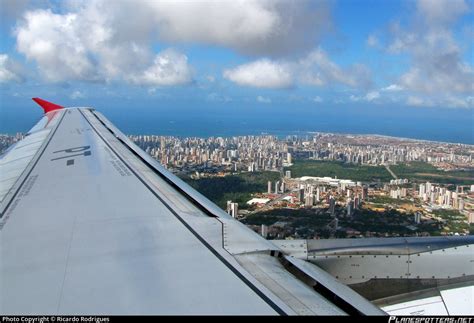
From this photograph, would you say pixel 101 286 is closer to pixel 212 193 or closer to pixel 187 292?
pixel 187 292

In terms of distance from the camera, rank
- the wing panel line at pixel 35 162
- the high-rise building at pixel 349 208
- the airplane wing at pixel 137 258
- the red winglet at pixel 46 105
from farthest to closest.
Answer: the red winglet at pixel 46 105 < the high-rise building at pixel 349 208 < the wing panel line at pixel 35 162 < the airplane wing at pixel 137 258

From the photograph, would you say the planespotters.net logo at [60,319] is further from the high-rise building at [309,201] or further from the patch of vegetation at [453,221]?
the high-rise building at [309,201]

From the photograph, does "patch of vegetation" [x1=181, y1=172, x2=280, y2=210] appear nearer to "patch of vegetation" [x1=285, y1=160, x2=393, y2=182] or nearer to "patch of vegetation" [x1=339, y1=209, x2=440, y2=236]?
"patch of vegetation" [x1=285, y1=160, x2=393, y2=182]

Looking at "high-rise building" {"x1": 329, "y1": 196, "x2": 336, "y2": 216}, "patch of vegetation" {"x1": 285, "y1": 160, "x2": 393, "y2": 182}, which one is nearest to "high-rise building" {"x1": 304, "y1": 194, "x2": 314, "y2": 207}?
"high-rise building" {"x1": 329, "y1": 196, "x2": 336, "y2": 216}

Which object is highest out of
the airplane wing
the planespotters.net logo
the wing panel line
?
the wing panel line

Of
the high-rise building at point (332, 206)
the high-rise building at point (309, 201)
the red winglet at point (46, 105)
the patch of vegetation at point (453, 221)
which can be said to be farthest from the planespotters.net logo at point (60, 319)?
the red winglet at point (46, 105)

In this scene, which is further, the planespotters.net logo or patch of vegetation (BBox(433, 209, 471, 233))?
patch of vegetation (BBox(433, 209, 471, 233))
